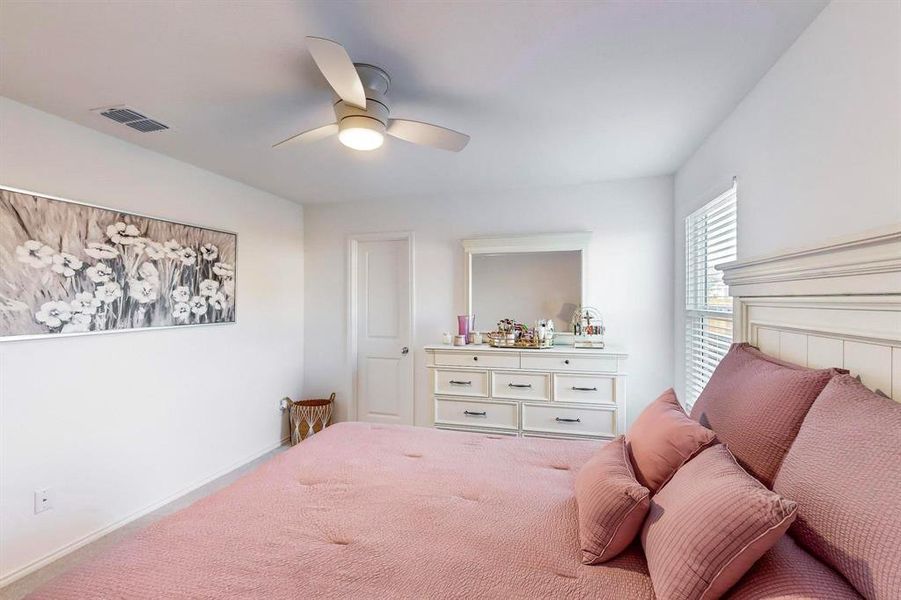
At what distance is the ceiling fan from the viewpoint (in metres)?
1.58

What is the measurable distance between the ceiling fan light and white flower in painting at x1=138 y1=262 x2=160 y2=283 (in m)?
1.84

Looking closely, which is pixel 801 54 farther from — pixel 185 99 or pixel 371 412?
pixel 371 412

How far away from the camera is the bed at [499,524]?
2.65 ft

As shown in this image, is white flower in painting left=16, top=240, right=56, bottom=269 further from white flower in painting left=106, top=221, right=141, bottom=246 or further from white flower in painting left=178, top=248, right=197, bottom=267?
white flower in painting left=178, top=248, right=197, bottom=267

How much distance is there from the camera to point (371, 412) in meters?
4.16

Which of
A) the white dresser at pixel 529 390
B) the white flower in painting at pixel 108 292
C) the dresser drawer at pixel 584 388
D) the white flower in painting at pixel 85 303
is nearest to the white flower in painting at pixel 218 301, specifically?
the white flower in painting at pixel 108 292

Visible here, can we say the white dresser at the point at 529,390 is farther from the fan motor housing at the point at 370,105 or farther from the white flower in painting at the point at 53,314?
the white flower in painting at the point at 53,314

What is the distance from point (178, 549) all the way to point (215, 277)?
2556 mm

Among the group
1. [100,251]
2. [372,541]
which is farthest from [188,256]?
[372,541]

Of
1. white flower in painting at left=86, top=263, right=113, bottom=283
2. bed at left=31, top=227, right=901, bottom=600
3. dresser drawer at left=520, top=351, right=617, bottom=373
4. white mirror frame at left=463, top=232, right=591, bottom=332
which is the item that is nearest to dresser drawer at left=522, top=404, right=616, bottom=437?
dresser drawer at left=520, top=351, right=617, bottom=373

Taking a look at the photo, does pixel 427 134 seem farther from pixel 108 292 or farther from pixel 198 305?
pixel 198 305

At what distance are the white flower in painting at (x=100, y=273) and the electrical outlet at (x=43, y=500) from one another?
3.89 feet

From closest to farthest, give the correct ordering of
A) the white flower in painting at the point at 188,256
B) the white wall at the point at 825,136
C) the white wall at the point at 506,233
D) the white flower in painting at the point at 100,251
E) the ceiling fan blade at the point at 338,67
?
the white wall at the point at 825,136 < the ceiling fan blade at the point at 338,67 < the white flower in painting at the point at 100,251 < the white flower in painting at the point at 188,256 < the white wall at the point at 506,233

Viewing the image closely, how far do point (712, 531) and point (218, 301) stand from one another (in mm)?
3509
